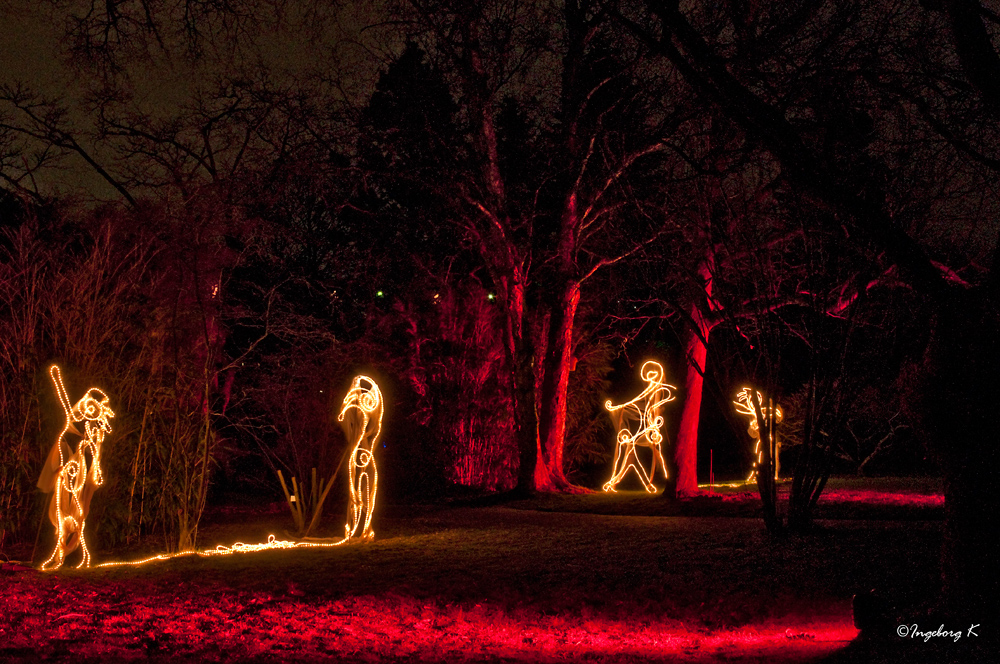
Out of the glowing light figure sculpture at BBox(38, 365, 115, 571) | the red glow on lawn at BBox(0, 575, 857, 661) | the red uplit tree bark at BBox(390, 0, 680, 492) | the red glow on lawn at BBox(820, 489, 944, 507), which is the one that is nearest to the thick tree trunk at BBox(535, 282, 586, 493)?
the red uplit tree bark at BBox(390, 0, 680, 492)

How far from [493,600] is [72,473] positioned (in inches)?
204

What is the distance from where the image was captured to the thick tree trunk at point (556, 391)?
18.7 metres

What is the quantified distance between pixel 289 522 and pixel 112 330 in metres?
4.49

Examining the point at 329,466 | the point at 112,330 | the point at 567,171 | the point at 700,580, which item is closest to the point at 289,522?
the point at 329,466

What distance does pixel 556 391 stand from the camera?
62.8 feet

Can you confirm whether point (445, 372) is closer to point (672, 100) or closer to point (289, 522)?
point (289, 522)

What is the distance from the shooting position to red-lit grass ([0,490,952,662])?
5.85 m

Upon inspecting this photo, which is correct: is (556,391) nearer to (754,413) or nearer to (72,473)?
(754,413)

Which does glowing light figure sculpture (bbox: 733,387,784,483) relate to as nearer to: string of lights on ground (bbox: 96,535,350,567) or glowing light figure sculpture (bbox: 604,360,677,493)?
glowing light figure sculpture (bbox: 604,360,677,493)

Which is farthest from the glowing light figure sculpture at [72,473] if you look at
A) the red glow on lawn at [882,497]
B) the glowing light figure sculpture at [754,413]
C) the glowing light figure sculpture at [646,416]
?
the glowing light figure sculpture at [646,416]

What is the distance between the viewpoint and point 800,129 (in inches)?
369

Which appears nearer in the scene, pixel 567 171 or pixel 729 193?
pixel 729 193

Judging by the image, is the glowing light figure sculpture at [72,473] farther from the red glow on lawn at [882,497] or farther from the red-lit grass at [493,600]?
the red glow on lawn at [882,497]

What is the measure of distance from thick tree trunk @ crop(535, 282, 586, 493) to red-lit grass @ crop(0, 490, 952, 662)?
25.7ft
